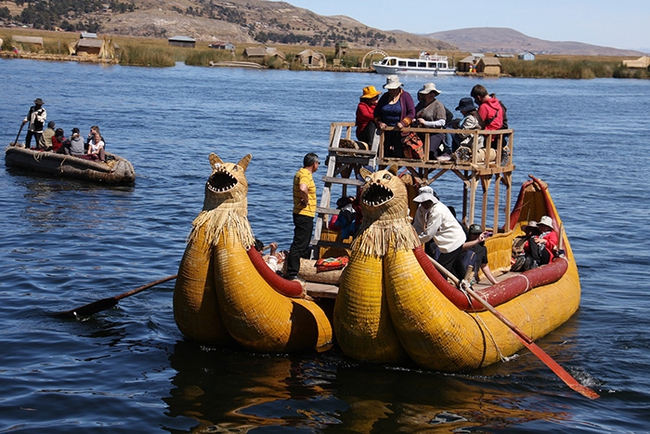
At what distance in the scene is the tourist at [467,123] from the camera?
48.4 feet

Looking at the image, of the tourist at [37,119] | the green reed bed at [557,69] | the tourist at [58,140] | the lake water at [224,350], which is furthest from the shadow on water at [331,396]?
the green reed bed at [557,69]

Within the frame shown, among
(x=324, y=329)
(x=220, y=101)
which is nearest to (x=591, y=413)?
(x=324, y=329)

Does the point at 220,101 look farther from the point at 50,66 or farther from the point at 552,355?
the point at 552,355

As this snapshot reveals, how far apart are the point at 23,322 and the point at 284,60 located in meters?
112

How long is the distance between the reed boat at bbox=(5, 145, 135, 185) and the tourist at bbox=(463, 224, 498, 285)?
17.1m

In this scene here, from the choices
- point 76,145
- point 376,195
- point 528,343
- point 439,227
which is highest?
point 376,195

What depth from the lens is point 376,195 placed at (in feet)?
37.3

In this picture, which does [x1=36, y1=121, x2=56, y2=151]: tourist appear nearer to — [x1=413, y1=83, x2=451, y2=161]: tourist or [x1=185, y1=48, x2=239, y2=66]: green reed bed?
[x1=413, y1=83, x2=451, y2=161]: tourist

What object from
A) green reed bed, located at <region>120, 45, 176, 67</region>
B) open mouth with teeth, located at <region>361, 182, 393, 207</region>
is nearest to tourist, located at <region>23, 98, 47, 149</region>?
open mouth with teeth, located at <region>361, 182, 393, 207</region>

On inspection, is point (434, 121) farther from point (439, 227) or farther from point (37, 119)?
point (37, 119)

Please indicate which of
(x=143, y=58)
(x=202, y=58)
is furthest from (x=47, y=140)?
(x=202, y=58)

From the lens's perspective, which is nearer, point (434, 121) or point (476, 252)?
point (476, 252)

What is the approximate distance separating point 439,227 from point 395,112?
2.74 metres

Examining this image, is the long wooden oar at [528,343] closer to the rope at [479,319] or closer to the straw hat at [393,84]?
the rope at [479,319]
